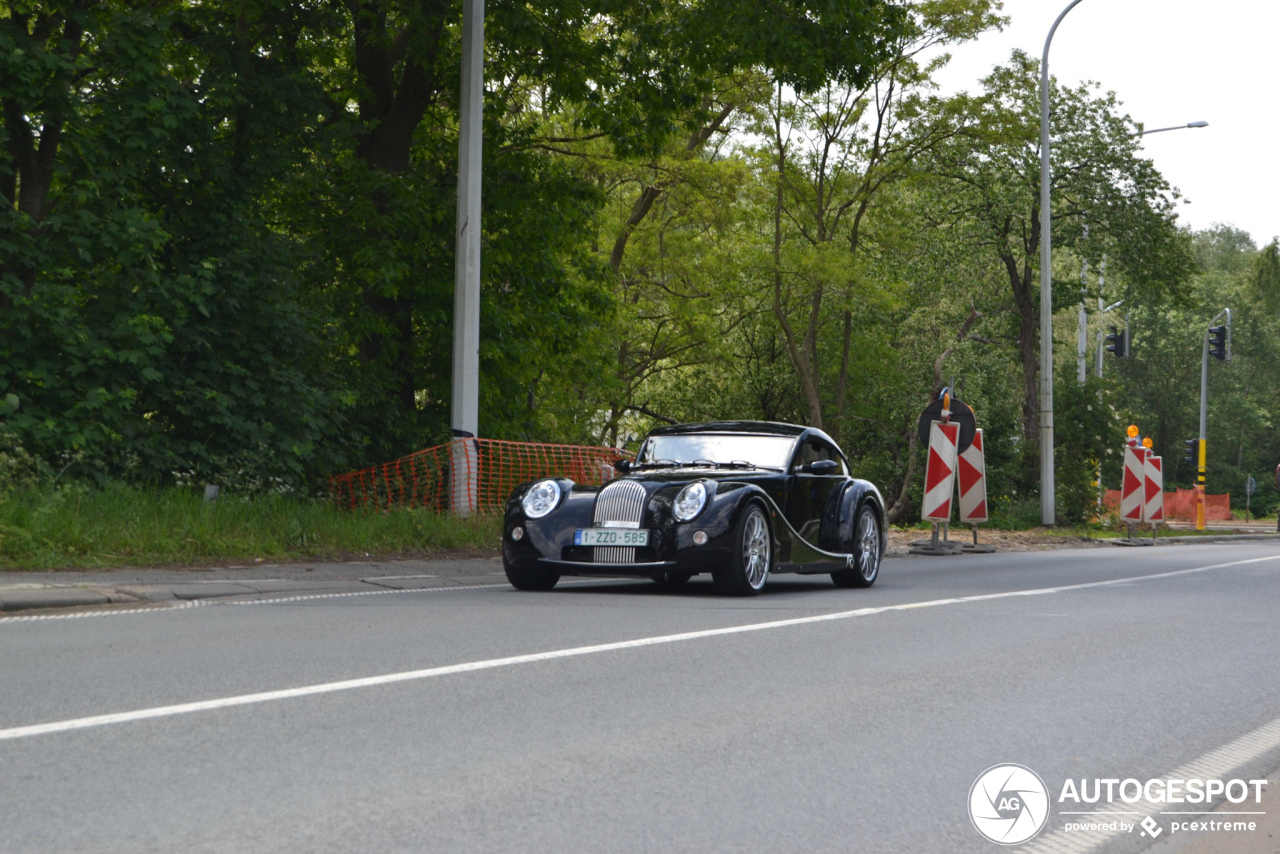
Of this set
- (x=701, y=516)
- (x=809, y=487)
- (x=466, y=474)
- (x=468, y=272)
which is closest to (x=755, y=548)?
(x=701, y=516)

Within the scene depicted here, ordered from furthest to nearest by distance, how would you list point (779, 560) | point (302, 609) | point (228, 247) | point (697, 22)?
point (697, 22)
point (228, 247)
point (779, 560)
point (302, 609)

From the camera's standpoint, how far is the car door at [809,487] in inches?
458

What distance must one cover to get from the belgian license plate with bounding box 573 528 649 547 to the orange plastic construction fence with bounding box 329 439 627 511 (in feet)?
16.7

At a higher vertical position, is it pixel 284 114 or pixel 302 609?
pixel 284 114

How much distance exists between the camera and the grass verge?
36.0 feet

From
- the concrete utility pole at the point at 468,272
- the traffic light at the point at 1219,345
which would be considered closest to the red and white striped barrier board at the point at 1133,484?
the concrete utility pole at the point at 468,272

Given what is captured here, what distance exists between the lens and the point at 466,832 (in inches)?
148

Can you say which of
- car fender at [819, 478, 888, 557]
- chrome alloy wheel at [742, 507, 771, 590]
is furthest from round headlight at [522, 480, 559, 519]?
car fender at [819, 478, 888, 557]

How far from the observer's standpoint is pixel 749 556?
34.9 feet

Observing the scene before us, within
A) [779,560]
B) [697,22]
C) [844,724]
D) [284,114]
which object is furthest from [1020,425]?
[844,724]

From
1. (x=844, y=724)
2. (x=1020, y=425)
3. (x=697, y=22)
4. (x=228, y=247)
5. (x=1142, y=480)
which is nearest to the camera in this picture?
(x=844, y=724)

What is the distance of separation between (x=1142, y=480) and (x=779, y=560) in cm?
1839

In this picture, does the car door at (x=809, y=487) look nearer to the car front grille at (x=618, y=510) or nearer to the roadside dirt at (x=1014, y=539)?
the car front grille at (x=618, y=510)

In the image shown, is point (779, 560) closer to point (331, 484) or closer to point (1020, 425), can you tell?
point (331, 484)
